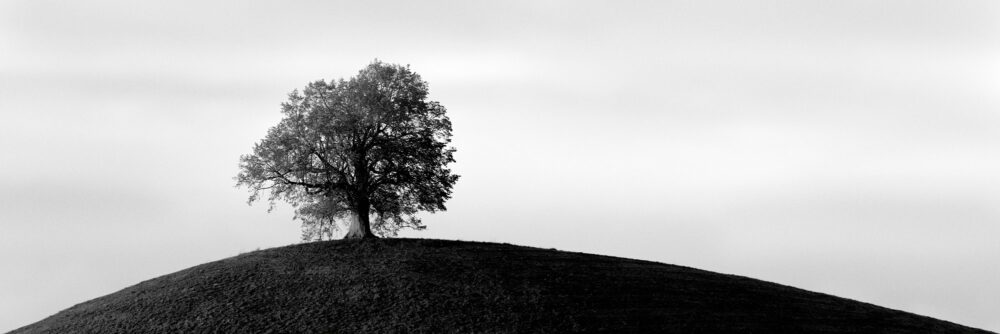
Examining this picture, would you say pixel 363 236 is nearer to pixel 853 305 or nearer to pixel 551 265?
pixel 551 265

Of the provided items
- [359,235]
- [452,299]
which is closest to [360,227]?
[359,235]

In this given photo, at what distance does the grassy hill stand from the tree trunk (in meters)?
2.65

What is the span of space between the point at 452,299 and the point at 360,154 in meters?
13.2

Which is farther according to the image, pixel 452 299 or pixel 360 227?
pixel 360 227

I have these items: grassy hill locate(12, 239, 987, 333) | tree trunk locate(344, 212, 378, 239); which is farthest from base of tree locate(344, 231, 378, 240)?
grassy hill locate(12, 239, 987, 333)

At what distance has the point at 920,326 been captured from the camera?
138 feet

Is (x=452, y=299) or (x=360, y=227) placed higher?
(x=360, y=227)

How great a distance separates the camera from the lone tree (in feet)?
147

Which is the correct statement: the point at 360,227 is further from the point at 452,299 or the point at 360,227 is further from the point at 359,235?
the point at 452,299

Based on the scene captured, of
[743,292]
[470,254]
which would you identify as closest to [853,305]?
[743,292]

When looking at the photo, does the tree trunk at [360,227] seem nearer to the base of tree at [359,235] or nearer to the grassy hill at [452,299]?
the base of tree at [359,235]

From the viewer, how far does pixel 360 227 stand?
149ft

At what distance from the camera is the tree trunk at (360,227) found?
148 ft

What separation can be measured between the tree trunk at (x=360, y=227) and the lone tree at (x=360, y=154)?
5 centimetres
